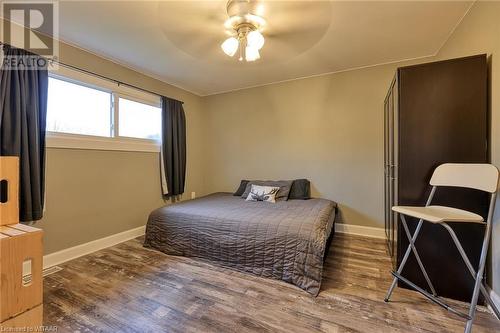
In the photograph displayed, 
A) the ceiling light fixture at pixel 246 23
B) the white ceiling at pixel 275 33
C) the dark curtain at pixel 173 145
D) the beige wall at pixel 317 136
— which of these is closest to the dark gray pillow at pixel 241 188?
the beige wall at pixel 317 136

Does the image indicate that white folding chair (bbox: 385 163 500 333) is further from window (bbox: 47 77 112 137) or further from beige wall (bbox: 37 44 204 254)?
window (bbox: 47 77 112 137)

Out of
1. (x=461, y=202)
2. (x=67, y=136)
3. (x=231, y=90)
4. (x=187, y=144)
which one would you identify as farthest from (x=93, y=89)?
(x=461, y=202)

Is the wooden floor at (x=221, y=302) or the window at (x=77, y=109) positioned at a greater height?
the window at (x=77, y=109)

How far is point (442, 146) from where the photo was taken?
1785mm

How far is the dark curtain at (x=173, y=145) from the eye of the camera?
354cm

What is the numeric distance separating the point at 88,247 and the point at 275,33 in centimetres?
305

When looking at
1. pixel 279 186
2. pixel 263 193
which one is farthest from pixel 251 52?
pixel 279 186

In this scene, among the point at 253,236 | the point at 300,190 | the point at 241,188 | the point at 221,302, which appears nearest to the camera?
the point at 221,302

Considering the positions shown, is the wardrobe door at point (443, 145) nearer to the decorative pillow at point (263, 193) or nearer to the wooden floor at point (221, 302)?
the wooden floor at point (221, 302)

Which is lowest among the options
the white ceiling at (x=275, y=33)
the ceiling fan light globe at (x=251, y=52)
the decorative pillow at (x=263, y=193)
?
the decorative pillow at (x=263, y=193)

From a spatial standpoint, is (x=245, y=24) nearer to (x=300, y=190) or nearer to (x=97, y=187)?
(x=300, y=190)

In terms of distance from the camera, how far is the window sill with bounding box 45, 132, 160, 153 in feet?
7.79

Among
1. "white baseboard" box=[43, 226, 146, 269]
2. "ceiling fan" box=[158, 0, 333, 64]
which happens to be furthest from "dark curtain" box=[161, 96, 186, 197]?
"ceiling fan" box=[158, 0, 333, 64]

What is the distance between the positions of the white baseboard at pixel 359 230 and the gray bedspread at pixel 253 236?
0.73 meters
